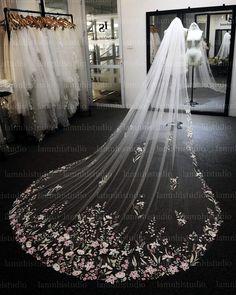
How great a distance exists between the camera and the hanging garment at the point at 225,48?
172 inches

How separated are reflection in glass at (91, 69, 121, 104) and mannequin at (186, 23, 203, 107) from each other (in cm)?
163

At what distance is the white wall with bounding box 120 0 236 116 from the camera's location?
4.62 metres

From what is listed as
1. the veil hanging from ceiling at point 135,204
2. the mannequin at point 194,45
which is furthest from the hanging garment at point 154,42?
the veil hanging from ceiling at point 135,204

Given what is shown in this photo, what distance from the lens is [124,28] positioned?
5098 millimetres

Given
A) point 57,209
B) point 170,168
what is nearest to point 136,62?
point 170,168

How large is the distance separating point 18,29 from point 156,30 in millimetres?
2343

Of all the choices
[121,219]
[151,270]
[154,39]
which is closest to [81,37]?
[154,39]

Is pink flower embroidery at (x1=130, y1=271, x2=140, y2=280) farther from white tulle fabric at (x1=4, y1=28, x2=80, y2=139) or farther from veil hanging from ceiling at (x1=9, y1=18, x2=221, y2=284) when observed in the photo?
white tulle fabric at (x1=4, y1=28, x2=80, y2=139)

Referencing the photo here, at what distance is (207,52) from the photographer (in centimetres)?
448

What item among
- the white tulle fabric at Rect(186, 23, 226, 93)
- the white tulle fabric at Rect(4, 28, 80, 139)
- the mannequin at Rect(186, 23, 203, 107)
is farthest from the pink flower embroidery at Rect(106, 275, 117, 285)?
the white tulle fabric at Rect(186, 23, 226, 93)

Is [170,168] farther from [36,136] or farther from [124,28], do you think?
[124,28]

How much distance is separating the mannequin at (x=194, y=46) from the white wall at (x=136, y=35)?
47 centimetres

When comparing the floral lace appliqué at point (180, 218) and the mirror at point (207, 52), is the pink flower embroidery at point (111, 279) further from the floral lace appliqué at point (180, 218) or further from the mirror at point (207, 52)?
the mirror at point (207, 52)

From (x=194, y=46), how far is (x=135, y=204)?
10.1 feet
